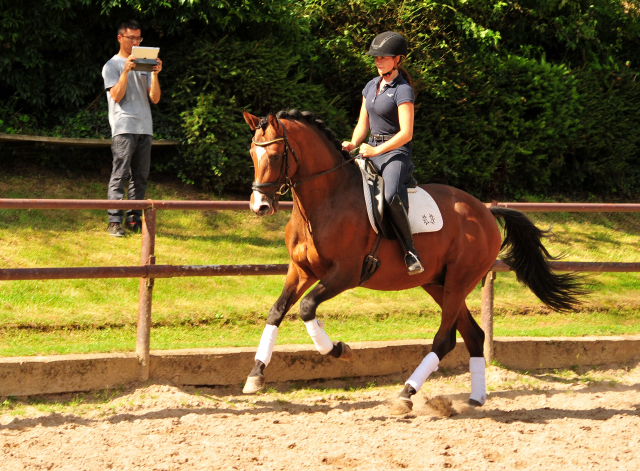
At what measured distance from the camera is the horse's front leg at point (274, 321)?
4.99 metres

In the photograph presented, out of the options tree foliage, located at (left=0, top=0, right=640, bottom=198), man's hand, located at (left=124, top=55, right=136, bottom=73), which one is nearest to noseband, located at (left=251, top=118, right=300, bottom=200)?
man's hand, located at (left=124, top=55, right=136, bottom=73)

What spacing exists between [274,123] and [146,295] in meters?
1.80

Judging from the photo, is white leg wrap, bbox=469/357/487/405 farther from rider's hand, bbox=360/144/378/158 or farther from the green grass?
rider's hand, bbox=360/144/378/158

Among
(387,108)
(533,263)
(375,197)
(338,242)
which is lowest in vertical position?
(533,263)

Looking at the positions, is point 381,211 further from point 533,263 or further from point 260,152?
point 533,263

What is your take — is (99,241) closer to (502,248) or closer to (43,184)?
(43,184)

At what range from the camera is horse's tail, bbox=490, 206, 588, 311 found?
6434mm

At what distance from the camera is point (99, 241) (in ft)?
26.8

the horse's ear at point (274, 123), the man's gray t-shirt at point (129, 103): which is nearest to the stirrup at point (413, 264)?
the horse's ear at point (274, 123)

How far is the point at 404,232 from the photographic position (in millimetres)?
5348

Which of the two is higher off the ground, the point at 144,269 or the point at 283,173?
the point at 283,173

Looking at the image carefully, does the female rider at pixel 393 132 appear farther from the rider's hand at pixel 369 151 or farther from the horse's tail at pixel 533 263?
the horse's tail at pixel 533 263

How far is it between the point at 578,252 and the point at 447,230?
17.5 ft

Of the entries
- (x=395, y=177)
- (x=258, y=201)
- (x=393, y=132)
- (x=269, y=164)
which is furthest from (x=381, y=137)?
(x=258, y=201)
